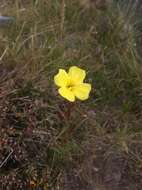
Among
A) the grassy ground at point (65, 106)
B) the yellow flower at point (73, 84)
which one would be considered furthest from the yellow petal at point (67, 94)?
the grassy ground at point (65, 106)

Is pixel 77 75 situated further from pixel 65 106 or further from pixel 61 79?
pixel 65 106

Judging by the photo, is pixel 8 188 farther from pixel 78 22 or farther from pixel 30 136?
pixel 78 22

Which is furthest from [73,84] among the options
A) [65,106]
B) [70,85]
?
[65,106]

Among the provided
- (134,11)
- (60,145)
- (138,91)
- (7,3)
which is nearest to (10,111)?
(60,145)

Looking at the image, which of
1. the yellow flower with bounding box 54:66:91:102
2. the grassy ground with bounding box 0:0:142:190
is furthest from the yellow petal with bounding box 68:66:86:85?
the grassy ground with bounding box 0:0:142:190

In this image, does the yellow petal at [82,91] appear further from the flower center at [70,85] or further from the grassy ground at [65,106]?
the grassy ground at [65,106]

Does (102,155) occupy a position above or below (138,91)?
below

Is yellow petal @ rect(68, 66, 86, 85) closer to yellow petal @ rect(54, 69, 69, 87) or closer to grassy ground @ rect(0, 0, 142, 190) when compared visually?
yellow petal @ rect(54, 69, 69, 87)
